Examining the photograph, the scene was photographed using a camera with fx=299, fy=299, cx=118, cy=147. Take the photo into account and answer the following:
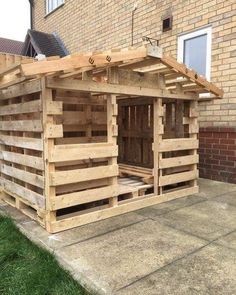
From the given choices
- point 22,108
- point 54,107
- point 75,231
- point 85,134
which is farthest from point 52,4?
point 75,231

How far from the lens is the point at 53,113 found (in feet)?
11.4

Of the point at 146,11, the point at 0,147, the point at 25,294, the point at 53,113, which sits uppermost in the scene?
the point at 146,11

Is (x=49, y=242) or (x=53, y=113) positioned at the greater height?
(x=53, y=113)

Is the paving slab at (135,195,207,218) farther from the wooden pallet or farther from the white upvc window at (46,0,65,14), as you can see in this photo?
the white upvc window at (46,0,65,14)

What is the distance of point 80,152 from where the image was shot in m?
3.71

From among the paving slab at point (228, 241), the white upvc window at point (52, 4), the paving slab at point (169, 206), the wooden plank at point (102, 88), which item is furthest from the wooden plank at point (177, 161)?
the white upvc window at point (52, 4)

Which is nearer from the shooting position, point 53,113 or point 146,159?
point 53,113

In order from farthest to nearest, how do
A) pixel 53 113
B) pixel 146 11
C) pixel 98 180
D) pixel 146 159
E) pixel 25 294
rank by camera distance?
1. pixel 146 11
2. pixel 146 159
3. pixel 98 180
4. pixel 53 113
5. pixel 25 294

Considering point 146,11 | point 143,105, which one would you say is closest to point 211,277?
point 143,105

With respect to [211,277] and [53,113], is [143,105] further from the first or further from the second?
[211,277]

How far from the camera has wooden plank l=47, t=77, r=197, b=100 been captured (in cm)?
349

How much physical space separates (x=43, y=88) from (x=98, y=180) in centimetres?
143

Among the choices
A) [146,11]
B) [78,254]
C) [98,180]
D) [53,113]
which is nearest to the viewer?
[78,254]

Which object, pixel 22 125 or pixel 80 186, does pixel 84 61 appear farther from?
pixel 80 186
